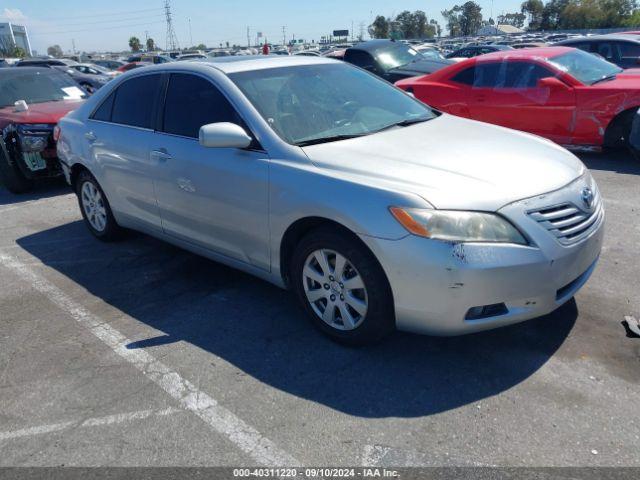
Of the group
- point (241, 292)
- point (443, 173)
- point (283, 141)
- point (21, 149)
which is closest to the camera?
point (443, 173)

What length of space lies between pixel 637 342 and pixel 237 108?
2.85 meters

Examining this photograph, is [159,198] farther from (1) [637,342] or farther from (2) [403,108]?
(1) [637,342]

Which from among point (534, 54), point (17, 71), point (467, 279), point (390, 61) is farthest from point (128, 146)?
point (390, 61)

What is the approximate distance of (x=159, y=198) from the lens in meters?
4.41

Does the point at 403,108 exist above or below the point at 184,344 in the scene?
above

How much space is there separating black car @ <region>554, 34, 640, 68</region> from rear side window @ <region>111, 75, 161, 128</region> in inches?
385

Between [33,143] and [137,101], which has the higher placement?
[137,101]

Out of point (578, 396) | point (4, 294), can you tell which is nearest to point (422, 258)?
point (578, 396)

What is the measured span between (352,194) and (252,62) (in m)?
1.74

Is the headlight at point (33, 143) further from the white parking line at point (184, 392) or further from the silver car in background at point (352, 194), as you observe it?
the white parking line at point (184, 392)

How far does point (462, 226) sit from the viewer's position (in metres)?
2.82

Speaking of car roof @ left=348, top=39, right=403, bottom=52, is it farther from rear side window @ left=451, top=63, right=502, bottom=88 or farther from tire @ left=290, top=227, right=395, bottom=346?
tire @ left=290, top=227, right=395, bottom=346

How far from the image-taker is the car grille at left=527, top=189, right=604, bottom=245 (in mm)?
2945

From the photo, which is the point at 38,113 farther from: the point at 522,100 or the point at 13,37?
the point at 13,37
